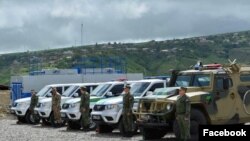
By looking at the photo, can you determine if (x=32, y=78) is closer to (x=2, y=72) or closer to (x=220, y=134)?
(x=220, y=134)

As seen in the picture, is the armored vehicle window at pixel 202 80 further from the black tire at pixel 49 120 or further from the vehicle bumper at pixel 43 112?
the vehicle bumper at pixel 43 112

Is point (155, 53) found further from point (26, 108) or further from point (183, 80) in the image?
point (183, 80)

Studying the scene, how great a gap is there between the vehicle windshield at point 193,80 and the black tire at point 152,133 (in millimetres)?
1555

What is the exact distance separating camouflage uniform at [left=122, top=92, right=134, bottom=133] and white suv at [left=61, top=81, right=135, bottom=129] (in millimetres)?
2574

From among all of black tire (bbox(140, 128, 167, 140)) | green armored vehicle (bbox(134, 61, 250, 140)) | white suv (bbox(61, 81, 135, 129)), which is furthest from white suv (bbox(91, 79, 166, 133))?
green armored vehicle (bbox(134, 61, 250, 140))

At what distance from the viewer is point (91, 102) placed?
67.9 ft

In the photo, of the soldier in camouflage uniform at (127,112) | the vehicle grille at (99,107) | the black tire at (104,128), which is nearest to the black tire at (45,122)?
the black tire at (104,128)

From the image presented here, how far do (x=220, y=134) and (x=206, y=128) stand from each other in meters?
0.25

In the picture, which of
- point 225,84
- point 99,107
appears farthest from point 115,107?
point 225,84

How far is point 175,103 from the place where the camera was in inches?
586

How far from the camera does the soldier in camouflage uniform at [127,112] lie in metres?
17.4

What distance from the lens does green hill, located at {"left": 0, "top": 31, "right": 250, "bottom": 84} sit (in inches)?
4269

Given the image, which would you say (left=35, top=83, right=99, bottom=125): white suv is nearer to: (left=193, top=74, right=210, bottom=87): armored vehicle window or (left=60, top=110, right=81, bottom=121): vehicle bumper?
(left=60, top=110, right=81, bottom=121): vehicle bumper

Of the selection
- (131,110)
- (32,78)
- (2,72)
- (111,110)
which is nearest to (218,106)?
(131,110)
